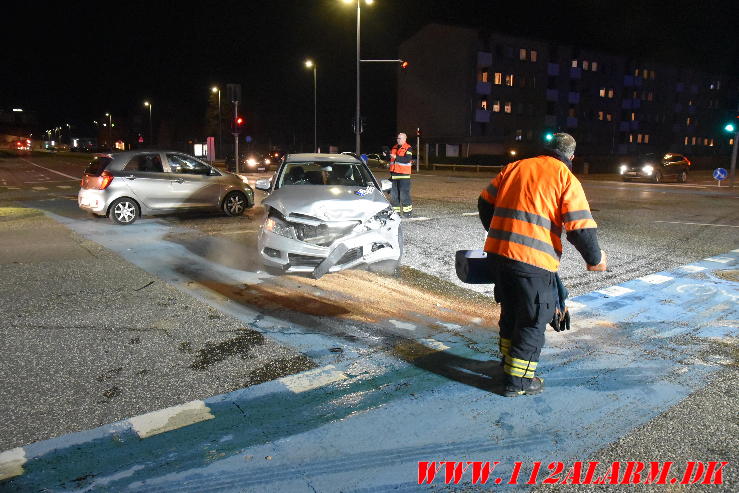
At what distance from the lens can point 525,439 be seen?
3516mm

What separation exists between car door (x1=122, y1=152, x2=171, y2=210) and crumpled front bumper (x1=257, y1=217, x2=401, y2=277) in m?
6.04

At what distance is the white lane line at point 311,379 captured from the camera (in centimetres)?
427

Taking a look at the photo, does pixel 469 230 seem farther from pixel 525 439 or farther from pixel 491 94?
pixel 491 94

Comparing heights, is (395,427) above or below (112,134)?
below

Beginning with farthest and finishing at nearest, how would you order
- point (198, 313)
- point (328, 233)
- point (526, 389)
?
1. point (328, 233)
2. point (198, 313)
3. point (526, 389)

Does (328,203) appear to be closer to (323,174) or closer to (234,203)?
(323,174)

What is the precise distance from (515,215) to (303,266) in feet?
11.6

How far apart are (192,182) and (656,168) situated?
24982 mm

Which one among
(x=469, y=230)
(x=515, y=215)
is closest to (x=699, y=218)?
(x=469, y=230)

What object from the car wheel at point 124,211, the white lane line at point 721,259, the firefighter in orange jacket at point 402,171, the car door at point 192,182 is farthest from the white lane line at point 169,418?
the firefighter in orange jacket at point 402,171

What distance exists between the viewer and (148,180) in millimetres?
12305

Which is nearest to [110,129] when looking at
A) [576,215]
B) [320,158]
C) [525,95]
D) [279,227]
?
[525,95]

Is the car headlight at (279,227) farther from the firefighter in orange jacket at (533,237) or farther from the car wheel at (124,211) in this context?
the car wheel at (124,211)

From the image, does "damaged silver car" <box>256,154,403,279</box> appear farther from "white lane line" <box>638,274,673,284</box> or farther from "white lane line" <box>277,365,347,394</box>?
"white lane line" <box>638,274,673,284</box>
